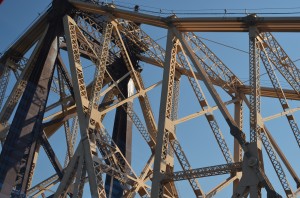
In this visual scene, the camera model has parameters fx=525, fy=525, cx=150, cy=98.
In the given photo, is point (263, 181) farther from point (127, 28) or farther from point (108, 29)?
point (127, 28)

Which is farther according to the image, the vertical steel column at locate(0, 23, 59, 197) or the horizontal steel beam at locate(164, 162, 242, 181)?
the vertical steel column at locate(0, 23, 59, 197)

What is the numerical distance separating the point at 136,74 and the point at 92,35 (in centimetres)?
345

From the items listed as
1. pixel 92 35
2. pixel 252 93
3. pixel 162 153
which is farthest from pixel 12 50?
pixel 252 93

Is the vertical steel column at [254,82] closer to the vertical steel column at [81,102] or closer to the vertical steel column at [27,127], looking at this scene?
the vertical steel column at [81,102]

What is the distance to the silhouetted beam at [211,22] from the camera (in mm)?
19016

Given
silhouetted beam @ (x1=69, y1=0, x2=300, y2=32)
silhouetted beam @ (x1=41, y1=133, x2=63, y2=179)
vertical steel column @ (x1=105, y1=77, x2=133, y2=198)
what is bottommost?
silhouetted beam @ (x1=41, y1=133, x2=63, y2=179)

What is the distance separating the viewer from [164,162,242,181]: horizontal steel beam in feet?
55.6

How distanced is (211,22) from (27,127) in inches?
398

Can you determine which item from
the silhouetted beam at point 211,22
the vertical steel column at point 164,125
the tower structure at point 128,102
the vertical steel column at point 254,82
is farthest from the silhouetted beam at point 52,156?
the vertical steel column at point 254,82

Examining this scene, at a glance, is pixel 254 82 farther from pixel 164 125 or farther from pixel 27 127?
pixel 27 127

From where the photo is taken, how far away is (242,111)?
26.0 metres

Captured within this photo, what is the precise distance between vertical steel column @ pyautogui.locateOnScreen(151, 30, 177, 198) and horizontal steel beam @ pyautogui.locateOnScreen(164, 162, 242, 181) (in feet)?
1.47

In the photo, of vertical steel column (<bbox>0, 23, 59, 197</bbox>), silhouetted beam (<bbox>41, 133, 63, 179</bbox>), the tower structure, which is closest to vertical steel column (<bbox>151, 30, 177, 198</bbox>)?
the tower structure

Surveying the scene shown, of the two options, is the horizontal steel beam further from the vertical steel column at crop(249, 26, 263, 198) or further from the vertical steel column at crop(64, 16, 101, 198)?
the vertical steel column at crop(64, 16, 101, 198)
